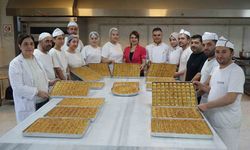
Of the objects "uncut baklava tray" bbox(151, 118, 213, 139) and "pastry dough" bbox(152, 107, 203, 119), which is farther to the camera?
"pastry dough" bbox(152, 107, 203, 119)

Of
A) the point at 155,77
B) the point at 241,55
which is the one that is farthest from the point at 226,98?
the point at 241,55

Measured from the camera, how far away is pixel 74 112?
1.61 meters

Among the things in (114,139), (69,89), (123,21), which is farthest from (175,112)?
(123,21)

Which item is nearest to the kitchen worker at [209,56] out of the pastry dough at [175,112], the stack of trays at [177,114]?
the stack of trays at [177,114]

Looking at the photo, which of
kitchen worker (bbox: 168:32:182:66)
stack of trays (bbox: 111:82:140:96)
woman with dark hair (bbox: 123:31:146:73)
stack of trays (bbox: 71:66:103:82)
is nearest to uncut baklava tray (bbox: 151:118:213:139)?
stack of trays (bbox: 111:82:140:96)

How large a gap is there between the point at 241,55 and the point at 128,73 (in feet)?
9.49

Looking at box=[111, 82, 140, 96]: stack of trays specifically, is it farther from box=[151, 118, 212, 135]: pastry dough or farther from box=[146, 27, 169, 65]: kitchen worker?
box=[146, 27, 169, 65]: kitchen worker

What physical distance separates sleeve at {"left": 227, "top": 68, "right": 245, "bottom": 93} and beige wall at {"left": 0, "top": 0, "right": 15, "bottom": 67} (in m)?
4.51

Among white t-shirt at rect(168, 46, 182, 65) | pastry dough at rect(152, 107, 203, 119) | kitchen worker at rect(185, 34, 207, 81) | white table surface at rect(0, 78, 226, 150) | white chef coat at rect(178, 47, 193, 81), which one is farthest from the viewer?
white t-shirt at rect(168, 46, 182, 65)

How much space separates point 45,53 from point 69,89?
566mm

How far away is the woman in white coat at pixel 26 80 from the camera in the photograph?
6.63 ft

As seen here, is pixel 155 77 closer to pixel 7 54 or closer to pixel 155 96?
pixel 155 96

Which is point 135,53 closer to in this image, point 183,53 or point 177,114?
point 183,53

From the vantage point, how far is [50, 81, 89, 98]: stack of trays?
208 centimetres
